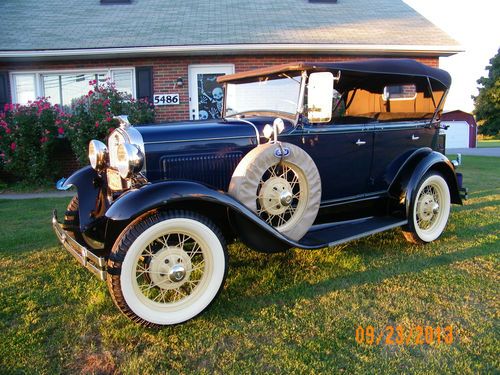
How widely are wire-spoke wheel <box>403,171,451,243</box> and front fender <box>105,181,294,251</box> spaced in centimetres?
166

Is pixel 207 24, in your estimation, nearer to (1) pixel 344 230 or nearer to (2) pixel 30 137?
(2) pixel 30 137

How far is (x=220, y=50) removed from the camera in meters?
8.42

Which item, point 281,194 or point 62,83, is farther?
point 62,83

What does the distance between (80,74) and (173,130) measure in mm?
6994

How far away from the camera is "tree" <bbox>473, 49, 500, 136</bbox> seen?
35.5m

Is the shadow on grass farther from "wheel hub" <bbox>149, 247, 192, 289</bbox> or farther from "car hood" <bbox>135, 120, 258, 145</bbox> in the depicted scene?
"car hood" <bbox>135, 120, 258, 145</bbox>

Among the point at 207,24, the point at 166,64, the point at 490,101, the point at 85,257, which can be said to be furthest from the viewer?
the point at 490,101

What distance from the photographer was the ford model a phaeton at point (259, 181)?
263 centimetres

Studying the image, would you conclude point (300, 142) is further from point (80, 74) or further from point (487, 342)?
point (80, 74)

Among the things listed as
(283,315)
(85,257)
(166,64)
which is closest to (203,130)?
(85,257)

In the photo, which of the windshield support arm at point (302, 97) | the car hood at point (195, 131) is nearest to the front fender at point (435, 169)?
the windshield support arm at point (302, 97)

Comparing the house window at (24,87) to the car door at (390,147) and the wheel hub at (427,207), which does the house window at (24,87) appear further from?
the wheel hub at (427,207)

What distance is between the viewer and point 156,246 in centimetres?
275

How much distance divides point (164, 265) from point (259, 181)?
978 millimetres
